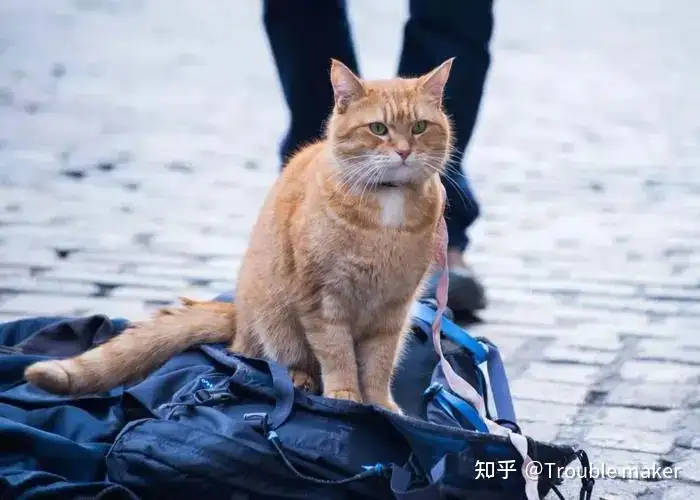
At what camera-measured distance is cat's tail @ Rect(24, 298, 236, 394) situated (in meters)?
2.94

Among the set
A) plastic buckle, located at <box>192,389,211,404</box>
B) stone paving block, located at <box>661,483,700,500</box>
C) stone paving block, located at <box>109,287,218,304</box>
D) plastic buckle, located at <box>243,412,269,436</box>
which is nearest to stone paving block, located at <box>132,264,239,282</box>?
stone paving block, located at <box>109,287,218,304</box>

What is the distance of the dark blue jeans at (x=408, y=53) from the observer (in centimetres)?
420

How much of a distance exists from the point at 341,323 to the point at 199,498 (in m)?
0.71

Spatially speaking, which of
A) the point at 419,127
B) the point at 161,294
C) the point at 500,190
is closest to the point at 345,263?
the point at 419,127

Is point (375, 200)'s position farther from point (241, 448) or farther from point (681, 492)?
point (681, 492)

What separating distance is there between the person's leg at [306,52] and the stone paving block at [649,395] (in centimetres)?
139

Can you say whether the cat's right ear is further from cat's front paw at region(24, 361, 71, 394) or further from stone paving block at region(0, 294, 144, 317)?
stone paving block at region(0, 294, 144, 317)

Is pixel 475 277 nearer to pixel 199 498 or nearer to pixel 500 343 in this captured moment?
pixel 500 343

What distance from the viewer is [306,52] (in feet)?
14.0

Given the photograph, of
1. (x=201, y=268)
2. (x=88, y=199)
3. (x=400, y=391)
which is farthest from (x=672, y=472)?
(x=88, y=199)

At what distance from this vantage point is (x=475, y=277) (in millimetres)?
4355

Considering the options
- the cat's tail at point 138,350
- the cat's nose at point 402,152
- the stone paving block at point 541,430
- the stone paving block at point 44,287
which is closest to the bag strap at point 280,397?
the cat's tail at point 138,350

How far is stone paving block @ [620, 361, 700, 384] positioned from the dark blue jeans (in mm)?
836

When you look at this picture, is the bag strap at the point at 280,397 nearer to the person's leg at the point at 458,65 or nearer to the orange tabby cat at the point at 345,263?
the orange tabby cat at the point at 345,263
